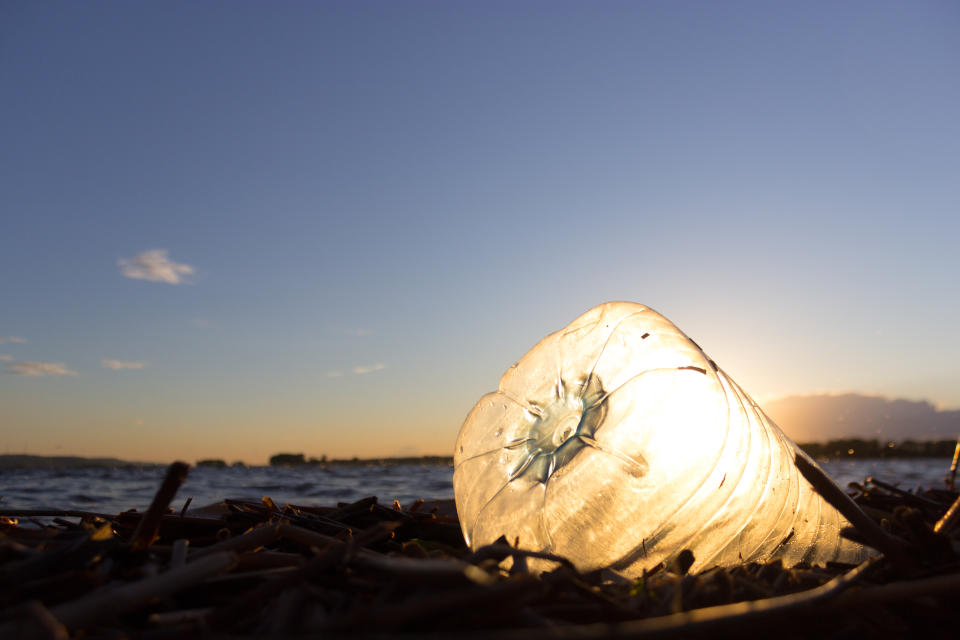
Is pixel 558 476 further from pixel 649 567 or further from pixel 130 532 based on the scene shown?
pixel 130 532

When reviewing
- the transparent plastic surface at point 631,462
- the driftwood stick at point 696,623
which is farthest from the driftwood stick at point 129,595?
the transparent plastic surface at point 631,462

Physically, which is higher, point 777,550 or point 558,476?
point 558,476

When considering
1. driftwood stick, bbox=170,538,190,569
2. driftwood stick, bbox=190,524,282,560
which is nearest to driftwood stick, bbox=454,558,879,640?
driftwood stick, bbox=170,538,190,569

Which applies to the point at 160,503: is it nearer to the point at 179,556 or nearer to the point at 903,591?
the point at 179,556

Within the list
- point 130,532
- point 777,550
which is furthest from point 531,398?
point 130,532

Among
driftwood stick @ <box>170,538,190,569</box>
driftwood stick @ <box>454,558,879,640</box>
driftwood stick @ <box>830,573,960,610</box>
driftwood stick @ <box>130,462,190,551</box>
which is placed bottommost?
driftwood stick @ <box>830,573,960,610</box>

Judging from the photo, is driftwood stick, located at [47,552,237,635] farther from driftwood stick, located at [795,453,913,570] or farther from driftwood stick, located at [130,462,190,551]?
driftwood stick, located at [795,453,913,570]
